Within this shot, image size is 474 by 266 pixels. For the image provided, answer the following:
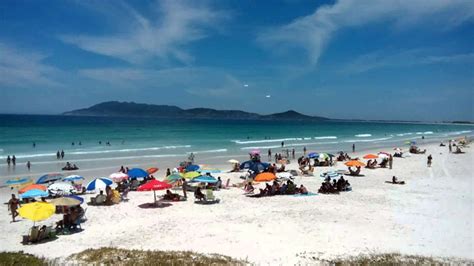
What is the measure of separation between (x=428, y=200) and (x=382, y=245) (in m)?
7.30

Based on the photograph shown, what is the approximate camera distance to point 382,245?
10.3m

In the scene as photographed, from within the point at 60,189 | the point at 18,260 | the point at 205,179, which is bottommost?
the point at 18,260

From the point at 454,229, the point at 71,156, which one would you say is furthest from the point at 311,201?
the point at 71,156

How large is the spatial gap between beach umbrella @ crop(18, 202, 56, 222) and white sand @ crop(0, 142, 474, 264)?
33.1 inches

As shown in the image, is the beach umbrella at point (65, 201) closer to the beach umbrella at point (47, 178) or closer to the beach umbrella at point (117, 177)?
the beach umbrella at point (117, 177)

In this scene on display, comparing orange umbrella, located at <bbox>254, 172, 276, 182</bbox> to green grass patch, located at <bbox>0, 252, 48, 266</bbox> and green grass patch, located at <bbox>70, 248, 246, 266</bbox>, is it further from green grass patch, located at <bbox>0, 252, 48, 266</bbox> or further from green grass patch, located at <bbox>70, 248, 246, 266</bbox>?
green grass patch, located at <bbox>0, 252, 48, 266</bbox>

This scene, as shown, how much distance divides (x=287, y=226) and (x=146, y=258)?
5.55m

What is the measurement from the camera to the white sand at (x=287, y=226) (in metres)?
10.1

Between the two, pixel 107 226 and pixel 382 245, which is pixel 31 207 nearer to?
pixel 107 226

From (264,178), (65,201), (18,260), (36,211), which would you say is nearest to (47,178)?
(65,201)

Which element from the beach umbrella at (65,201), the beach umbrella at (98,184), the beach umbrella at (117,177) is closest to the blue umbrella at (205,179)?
the beach umbrella at (117,177)

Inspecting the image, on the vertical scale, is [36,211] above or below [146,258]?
above

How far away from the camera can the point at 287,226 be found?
12312 millimetres

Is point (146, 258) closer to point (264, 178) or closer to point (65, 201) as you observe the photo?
point (65, 201)
